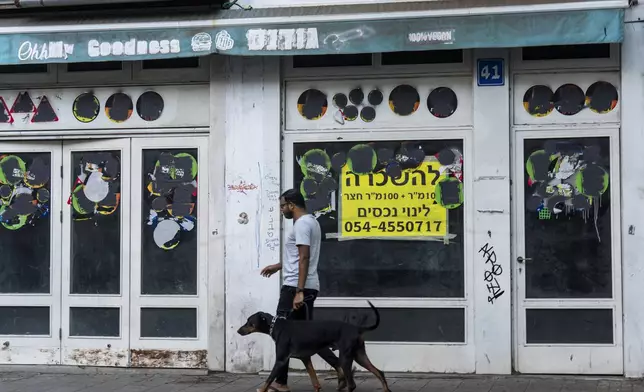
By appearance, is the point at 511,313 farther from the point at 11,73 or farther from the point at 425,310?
the point at 11,73

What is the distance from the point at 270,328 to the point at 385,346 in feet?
5.93

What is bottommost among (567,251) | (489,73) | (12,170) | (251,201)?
(567,251)

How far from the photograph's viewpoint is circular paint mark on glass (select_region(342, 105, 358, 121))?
9.52 meters

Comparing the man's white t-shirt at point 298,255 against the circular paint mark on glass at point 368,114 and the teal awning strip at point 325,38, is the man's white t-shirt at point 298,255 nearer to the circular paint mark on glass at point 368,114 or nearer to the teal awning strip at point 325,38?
the circular paint mark on glass at point 368,114

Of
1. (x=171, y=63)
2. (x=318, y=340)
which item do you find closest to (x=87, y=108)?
(x=171, y=63)

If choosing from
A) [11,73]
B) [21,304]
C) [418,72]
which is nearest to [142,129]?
[11,73]

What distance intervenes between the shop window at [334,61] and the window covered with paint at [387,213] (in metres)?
0.86

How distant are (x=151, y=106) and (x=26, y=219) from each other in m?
1.98

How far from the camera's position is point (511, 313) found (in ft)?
29.8

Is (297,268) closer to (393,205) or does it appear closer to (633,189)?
(393,205)

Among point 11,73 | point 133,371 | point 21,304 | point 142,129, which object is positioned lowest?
point 133,371

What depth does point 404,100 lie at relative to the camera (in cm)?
945

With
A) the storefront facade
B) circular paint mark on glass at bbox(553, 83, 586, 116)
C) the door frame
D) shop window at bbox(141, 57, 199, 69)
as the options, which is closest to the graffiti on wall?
the storefront facade

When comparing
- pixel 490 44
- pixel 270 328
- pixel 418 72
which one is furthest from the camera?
pixel 418 72
